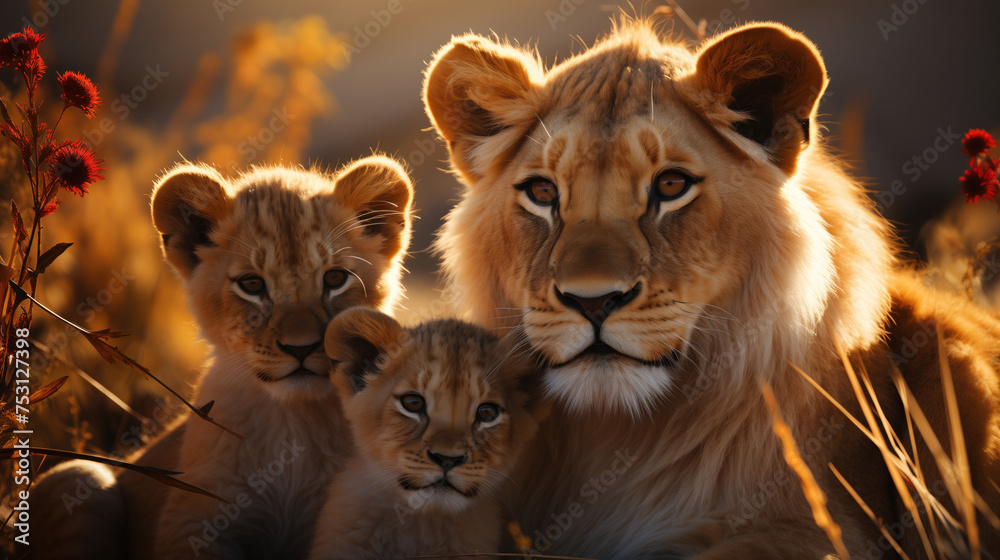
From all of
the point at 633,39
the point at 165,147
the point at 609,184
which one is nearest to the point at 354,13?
the point at 165,147

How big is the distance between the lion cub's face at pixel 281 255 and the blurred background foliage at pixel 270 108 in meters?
0.72

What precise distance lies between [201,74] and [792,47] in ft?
13.2

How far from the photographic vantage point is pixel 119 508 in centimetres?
287

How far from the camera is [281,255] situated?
272 cm

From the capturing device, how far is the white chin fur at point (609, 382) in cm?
230

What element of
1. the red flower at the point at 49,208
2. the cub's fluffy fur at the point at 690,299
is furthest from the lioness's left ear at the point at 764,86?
the red flower at the point at 49,208

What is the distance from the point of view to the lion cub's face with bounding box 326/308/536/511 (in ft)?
7.73

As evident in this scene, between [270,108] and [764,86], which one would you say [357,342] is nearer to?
[764,86]

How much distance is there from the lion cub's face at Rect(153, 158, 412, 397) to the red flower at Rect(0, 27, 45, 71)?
24.6 inches

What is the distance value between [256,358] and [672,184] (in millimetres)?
1465

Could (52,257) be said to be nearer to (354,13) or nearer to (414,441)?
(414,441)
